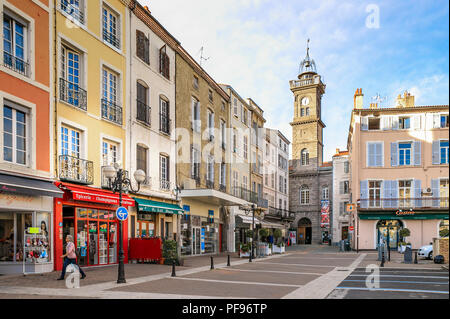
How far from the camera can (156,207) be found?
2080 centimetres

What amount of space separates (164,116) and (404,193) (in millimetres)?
20174

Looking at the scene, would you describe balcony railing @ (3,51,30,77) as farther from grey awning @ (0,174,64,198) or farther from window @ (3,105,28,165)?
grey awning @ (0,174,64,198)

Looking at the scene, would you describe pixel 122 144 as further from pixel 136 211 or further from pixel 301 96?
pixel 301 96

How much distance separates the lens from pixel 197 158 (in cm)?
2728

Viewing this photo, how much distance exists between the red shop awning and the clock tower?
1650 inches

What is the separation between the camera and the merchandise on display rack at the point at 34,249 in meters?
13.9

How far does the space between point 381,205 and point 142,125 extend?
2261 cm

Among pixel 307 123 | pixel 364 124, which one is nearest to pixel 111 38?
pixel 364 124

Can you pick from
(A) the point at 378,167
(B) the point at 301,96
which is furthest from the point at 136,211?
(B) the point at 301,96

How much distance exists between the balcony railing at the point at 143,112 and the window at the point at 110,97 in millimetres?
1541

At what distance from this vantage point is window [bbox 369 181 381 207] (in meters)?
35.3

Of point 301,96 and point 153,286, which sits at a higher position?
point 301,96

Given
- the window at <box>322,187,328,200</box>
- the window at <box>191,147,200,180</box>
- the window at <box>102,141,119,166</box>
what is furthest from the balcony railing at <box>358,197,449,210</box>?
the window at <box>102,141,119,166</box>

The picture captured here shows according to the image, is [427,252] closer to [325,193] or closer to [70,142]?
[70,142]
